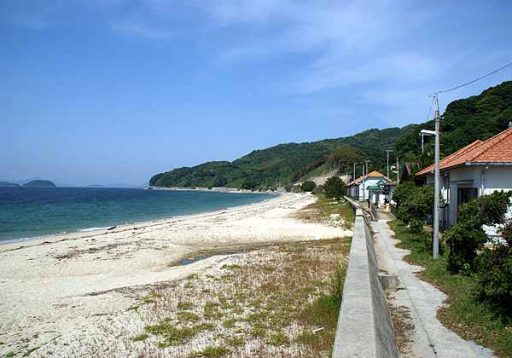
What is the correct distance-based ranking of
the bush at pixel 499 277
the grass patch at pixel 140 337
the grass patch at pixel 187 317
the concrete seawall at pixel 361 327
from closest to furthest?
1. the concrete seawall at pixel 361 327
2. the bush at pixel 499 277
3. the grass patch at pixel 140 337
4. the grass patch at pixel 187 317

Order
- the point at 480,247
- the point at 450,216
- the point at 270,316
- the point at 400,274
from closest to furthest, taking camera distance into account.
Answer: the point at 270,316 → the point at 480,247 → the point at 400,274 → the point at 450,216

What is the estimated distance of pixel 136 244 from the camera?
26547 millimetres

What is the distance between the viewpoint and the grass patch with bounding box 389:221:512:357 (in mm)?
6613

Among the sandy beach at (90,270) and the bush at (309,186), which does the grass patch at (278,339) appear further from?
the bush at (309,186)

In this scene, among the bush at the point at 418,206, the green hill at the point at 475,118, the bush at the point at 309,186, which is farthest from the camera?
the bush at the point at 309,186

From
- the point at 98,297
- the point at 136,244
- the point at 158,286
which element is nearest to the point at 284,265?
the point at 158,286

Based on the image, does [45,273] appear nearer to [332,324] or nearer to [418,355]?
[332,324]

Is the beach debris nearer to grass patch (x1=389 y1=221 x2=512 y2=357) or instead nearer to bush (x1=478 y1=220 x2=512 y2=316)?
grass patch (x1=389 y1=221 x2=512 y2=357)

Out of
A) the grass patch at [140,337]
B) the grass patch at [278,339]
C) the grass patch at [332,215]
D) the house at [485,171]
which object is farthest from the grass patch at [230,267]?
the grass patch at [332,215]

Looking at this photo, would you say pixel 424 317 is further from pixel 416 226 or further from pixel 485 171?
pixel 416 226

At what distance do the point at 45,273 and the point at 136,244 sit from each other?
851 centimetres

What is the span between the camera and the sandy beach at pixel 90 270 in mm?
10172

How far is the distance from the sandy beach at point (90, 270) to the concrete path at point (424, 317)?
599 cm

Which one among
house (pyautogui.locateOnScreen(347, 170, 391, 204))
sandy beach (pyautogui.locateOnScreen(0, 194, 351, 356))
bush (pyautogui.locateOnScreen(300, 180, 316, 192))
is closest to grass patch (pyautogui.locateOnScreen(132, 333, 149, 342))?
sandy beach (pyautogui.locateOnScreen(0, 194, 351, 356))
